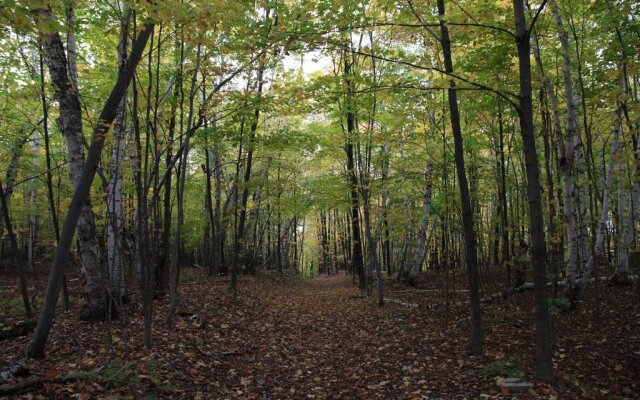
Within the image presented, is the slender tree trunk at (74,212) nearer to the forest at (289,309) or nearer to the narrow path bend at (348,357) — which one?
the forest at (289,309)

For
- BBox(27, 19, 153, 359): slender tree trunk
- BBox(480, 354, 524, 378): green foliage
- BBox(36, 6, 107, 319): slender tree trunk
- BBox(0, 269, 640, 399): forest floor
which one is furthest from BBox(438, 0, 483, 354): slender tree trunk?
BBox(36, 6, 107, 319): slender tree trunk

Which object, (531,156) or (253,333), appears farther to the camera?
(253,333)

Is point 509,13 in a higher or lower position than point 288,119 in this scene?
lower

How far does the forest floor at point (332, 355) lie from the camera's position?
477 cm

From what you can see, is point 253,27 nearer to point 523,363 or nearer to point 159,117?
point 159,117

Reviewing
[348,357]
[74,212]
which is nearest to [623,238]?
[348,357]

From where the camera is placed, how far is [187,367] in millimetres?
5629

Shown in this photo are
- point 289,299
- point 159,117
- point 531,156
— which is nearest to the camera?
point 531,156

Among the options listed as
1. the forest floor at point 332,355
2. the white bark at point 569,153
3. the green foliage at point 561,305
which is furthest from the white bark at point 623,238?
the green foliage at point 561,305

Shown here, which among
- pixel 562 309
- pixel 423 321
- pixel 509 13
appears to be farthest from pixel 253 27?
pixel 562 309

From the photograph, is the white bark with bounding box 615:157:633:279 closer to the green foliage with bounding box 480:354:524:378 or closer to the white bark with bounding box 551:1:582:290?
the white bark with bounding box 551:1:582:290

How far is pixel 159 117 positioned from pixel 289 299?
9.30 metres

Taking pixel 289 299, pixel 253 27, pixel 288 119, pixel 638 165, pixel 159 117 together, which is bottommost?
pixel 289 299

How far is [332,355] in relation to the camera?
7.09 meters
